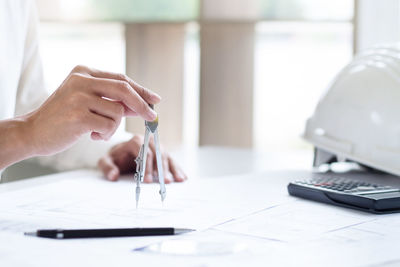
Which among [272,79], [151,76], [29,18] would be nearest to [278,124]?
[272,79]

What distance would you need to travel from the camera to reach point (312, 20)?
2.80m

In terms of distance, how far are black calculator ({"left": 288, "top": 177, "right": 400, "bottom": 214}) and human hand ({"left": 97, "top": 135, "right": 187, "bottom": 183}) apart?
0.90ft

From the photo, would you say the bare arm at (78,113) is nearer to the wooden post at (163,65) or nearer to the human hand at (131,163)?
the human hand at (131,163)

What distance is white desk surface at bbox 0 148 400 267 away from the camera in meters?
0.63

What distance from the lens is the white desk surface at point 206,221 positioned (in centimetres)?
63

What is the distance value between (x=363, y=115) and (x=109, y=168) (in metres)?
0.53

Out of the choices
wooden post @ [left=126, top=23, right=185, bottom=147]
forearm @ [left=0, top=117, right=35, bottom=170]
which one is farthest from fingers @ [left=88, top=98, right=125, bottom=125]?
wooden post @ [left=126, top=23, right=185, bottom=147]

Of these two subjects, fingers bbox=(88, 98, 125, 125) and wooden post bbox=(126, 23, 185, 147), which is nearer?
fingers bbox=(88, 98, 125, 125)

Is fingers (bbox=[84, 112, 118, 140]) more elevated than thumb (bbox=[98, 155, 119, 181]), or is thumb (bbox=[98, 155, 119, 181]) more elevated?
fingers (bbox=[84, 112, 118, 140])

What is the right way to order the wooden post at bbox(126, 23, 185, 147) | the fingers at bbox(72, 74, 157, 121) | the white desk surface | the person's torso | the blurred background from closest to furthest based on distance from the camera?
the white desk surface < the fingers at bbox(72, 74, 157, 121) < the person's torso < the blurred background < the wooden post at bbox(126, 23, 185, 147)

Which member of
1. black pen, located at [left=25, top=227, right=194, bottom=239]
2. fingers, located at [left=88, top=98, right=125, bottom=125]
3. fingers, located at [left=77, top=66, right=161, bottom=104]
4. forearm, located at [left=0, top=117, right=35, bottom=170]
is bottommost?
black pen, located at [left=25, top=227, right=194, bottom=239]

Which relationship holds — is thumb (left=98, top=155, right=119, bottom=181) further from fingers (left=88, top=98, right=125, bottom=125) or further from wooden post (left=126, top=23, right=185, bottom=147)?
wooden post (left=126, top=23, right=185, bottom=147)

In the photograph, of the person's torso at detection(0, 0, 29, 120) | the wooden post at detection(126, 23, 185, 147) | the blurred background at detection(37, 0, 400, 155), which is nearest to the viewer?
the person's torso at detection(0, 0, 29, 120)

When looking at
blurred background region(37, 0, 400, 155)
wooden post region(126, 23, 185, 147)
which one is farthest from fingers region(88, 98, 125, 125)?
wooden post region(126, 23, 185, 147)
